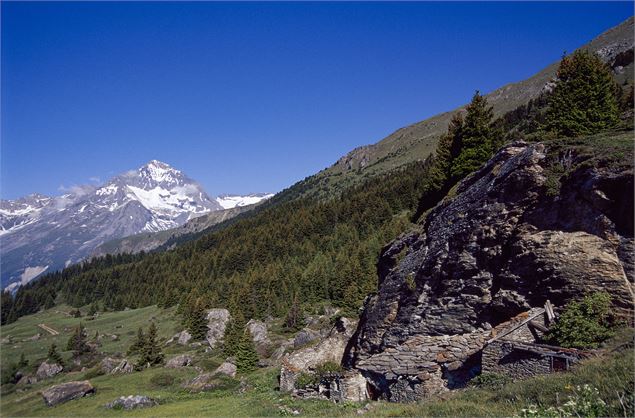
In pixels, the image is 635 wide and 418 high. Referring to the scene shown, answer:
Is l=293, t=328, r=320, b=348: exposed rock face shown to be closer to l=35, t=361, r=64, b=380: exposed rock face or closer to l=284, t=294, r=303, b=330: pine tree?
l=284, t=294, r=303, b=330: pine tree

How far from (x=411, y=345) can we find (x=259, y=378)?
18604 millimetres

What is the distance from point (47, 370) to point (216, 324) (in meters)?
25.1

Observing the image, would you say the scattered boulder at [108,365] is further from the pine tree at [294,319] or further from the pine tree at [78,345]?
the pine tree at [294,319]

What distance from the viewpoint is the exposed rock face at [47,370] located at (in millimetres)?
55237

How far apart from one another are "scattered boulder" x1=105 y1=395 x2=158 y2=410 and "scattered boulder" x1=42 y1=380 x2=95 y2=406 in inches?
346

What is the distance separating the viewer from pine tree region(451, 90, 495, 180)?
37156mm

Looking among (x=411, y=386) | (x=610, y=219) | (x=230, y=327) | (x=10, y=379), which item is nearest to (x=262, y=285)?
(x=230, y=327)

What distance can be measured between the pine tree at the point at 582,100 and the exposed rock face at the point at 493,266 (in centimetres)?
758


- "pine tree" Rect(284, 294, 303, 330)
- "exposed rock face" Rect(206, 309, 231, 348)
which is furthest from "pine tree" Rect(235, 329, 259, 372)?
"pine tree" Rect(284, 294, 303, 330)

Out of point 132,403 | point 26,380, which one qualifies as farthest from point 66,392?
point 26,380

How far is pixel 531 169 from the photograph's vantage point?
2153 centimetres

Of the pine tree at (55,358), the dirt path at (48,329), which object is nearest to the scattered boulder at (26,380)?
the pine tree at (55,358)

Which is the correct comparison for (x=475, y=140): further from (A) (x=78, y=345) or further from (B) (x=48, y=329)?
(B) (x=48, y=329)

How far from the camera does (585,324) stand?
1588 cm
